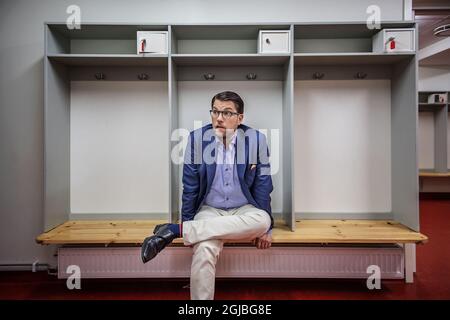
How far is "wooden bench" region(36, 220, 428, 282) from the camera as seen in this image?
1920mm

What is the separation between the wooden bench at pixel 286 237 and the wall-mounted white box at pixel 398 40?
143 centimetres

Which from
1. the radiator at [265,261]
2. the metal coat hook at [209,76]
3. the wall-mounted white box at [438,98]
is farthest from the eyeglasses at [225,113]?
the wall-mounted white box at [438,98]

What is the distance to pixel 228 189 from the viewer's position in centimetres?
207

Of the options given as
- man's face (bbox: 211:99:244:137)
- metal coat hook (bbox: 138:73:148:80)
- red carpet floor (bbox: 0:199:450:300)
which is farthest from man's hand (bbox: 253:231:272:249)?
metal coat hook (bbox: 138:73:148:80)

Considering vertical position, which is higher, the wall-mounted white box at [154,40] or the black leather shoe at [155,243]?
the wall-mounted white box at [154,40]

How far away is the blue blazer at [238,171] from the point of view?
6.66 ft

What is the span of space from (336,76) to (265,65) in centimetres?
66

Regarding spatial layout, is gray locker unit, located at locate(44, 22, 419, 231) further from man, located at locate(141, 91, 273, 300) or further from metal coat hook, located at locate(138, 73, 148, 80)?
man, located at locate(141, 91, 273, 300)

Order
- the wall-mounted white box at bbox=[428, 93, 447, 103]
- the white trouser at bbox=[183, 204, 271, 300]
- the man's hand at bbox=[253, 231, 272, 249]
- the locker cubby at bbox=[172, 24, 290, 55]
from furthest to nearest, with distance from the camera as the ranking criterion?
the wall-mounted white box at bbox=[428, 93, 447, 103], the locker cubby at bbox=[172, 24, 290, 55], the man's hand at bbox=[253, 231, 272, 249], the white trouser at bbox=[183, 204, 271, 300]

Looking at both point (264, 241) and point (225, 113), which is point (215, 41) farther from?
point (264, 241)

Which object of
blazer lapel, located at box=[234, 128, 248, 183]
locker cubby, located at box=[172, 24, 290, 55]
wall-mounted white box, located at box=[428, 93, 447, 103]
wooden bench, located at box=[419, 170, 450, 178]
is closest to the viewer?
blazer lapel, located at box=[234, 128, 248, 183]

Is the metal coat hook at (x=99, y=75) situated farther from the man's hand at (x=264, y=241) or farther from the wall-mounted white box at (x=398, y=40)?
the wall-mounted white box at (x=398, y=40)

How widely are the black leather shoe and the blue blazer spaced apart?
23cm

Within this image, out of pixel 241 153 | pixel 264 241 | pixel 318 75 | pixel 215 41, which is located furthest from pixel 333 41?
pixel 264 241
